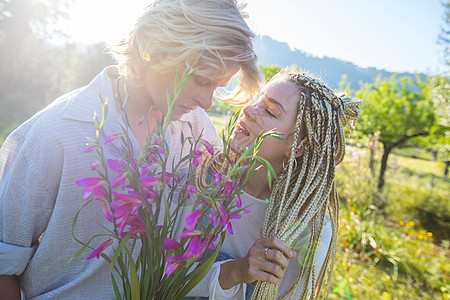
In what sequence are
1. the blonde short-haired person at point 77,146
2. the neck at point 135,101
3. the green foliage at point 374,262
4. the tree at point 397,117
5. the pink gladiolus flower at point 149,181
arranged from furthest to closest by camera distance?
the tree at point 397,117
the green foliage at point 374,262
the neck at point 135,101
the blonde short-haired person at point 77,146
the pink gladiolus flower at point 149,181

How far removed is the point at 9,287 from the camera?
4.19 feet

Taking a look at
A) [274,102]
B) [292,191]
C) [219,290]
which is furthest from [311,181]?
[219,290]

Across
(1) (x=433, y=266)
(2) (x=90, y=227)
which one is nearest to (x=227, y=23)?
(2) (x=90, y=227)

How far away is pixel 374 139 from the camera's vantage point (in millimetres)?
5562

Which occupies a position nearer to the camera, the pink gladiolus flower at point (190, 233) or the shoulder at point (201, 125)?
the pink gladiolus flower at point (190, 233)

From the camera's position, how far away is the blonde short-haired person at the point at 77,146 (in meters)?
1.23

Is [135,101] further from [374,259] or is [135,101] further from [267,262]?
[374,259]

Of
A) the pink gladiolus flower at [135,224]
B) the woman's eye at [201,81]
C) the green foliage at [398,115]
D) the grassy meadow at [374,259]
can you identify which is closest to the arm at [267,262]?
the pink gladiolus flower at [135,224]

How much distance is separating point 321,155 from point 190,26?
890 millimetres

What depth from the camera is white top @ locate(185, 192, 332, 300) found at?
139cm

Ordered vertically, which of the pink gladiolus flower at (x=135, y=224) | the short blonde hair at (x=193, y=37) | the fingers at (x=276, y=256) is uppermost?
the short blonde hair at (x=193, y=37)

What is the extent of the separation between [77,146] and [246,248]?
1026mm

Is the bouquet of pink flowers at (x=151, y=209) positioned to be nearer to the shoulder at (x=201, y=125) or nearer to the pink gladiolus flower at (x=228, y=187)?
the pink gladiolus flower at (x=228, y=187)

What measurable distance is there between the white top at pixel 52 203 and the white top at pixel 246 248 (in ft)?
1.54
